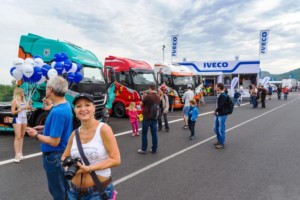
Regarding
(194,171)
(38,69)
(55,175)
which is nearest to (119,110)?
(38,69)

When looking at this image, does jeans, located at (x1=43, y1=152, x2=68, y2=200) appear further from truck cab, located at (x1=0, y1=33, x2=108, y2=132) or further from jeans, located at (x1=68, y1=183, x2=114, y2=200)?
truck cab, located at (x1=0, y1=33, x2=108, y2=132)

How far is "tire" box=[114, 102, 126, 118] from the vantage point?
13.7m

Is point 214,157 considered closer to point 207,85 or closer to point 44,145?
point 44,145

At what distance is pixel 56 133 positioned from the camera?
101 inches

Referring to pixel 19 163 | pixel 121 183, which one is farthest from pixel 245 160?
pixel 19 163

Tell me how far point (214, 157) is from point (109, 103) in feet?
20.7

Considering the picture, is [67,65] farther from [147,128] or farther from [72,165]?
[72,165]

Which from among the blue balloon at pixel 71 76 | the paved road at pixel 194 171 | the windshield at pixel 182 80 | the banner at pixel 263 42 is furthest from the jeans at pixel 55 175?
the banner at pixel 263 42

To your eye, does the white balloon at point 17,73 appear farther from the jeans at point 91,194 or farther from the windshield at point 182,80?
the windshield at point 182,80

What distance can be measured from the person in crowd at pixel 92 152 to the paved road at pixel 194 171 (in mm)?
1972

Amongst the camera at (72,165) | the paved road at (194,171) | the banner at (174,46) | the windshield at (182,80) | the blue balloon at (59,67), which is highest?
the banner at (174,46)

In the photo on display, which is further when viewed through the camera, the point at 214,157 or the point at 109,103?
the point at 109,103

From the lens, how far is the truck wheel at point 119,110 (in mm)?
13742

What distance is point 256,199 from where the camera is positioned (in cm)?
396
